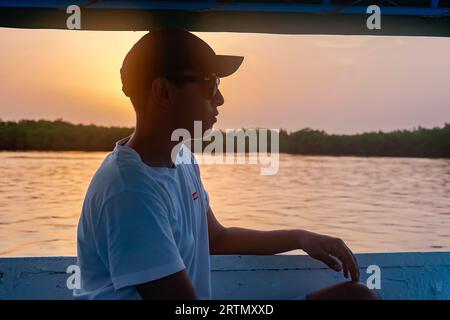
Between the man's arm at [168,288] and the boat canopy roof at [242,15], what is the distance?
2.21 meters

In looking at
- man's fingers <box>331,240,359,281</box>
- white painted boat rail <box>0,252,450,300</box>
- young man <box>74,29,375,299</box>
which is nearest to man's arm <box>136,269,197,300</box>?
young man <box>74,29,375,299</box>

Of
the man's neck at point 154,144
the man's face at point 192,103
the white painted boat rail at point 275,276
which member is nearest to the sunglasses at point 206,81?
the man's face at point 192,103

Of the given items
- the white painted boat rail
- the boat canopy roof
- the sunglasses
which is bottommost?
the white painted boat rail

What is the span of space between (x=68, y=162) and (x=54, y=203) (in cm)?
1247

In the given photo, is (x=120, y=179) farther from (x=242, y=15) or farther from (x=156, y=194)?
(x=242, y=15)

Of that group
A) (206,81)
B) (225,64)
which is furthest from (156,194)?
(225,64)

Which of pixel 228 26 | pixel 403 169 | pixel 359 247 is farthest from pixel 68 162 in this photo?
pixel 228 26

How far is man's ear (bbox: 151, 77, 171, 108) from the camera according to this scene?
4.78 ft

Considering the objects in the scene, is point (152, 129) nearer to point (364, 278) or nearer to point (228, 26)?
point (364, 278)

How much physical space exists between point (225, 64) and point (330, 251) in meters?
0.67

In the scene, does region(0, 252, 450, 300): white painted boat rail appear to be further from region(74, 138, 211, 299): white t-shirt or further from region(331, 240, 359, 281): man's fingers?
region(74, 138, 211, 299): white t-shirt

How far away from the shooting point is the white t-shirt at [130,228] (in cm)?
125

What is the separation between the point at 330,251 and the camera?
6.15 ft

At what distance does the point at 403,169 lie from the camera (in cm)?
3359
